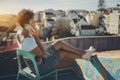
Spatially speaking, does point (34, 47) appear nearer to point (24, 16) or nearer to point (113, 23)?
point (24, 16)

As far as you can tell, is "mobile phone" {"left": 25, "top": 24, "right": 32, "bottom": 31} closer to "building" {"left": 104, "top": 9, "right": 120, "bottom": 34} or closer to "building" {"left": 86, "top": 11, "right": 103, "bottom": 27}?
"building" {"left": 104, "top": 9, "right": 120, "bottom": 34}

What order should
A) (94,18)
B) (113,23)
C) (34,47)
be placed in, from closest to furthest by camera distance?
(34,47) < (113,23) < (94,18)

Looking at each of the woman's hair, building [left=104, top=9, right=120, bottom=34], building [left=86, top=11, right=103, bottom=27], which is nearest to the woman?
the woman's hair

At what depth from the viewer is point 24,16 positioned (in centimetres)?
407

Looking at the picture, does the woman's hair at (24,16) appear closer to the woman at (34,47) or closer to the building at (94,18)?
the woman at (34,47)

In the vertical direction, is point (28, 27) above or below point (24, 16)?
below

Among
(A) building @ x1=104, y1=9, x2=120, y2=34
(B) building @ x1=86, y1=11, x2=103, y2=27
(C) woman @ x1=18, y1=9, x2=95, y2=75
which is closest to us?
(C) woman @ x1=18, y1=9, x2=95, y2=75

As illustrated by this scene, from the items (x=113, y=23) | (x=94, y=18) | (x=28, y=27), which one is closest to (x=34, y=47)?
(x=28, y=27)

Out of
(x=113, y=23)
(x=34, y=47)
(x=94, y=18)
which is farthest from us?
(x=94, y=18)

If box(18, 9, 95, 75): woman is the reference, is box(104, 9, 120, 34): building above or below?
below

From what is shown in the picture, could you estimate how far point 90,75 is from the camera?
14.8 ft

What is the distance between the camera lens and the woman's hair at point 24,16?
406cm

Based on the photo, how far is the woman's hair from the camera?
13.3ft

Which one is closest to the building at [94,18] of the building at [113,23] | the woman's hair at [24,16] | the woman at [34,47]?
the building at [113,23]
